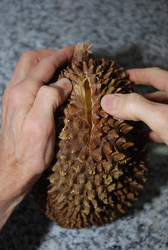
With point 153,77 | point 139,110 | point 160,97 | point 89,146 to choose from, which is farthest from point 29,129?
point 160,97

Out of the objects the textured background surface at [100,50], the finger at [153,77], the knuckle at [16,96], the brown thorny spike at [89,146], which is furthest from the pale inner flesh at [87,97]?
the textured background surface at [100,50]

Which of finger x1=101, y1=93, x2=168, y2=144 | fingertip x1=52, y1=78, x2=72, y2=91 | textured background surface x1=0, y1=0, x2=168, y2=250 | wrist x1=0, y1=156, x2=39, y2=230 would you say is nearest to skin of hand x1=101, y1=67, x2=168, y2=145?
finger x1=101, y1=93, x2=168, y2=144

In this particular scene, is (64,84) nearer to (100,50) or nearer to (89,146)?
(89,146)

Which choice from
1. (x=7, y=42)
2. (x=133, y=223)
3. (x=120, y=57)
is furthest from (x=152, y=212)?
(x=7, y=42)

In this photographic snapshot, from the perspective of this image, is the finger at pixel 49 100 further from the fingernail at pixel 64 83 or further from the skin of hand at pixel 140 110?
the skin of hand at pixel 140 110

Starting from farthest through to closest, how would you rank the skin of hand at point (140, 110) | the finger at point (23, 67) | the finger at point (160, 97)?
1. the finger at point (160, 97)
2. the finger at point (23, 67)
3. the skin of hand at point (140, 110)

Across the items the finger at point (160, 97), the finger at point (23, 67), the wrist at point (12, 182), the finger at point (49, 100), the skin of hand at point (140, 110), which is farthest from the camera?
the finger at point (160, 97)
